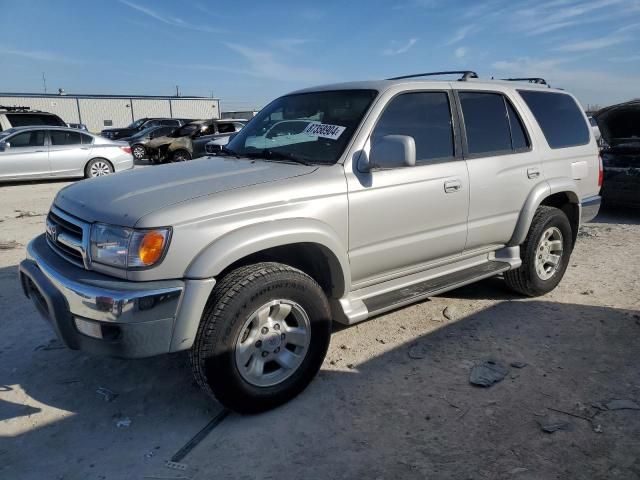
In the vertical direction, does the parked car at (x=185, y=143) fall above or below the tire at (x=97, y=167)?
above

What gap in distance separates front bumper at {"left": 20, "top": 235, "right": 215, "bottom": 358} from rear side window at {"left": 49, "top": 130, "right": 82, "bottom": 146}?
36.1 feet

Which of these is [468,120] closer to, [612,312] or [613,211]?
[612,312]

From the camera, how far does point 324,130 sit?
340 centimetres

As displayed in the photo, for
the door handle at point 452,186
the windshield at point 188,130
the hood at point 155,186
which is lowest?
the door handle at point 452,186

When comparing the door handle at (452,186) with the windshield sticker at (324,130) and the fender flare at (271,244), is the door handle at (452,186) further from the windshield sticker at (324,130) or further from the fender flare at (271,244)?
the fender flare at (271,244)

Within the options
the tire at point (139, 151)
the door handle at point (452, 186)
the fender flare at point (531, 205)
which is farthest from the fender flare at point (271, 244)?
the tire at point (139, 151)

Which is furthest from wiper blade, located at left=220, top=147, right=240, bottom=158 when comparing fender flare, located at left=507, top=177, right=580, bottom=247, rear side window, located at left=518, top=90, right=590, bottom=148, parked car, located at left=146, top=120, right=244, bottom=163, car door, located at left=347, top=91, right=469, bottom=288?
parked car, located at left=146, top=120, right=244, bottom=163

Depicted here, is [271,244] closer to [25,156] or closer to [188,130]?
[25,156]

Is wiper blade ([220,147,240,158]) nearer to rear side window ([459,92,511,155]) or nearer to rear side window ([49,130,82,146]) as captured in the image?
rear side window ([459,92,511,155])

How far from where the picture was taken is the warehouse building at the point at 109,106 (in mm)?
38781

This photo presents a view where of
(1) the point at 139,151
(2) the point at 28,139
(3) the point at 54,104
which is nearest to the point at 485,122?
(2) the point at 28,139

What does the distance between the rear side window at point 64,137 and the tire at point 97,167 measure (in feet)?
1.94

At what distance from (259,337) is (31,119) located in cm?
1495

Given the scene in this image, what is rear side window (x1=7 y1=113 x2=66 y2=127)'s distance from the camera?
46.9 feet
